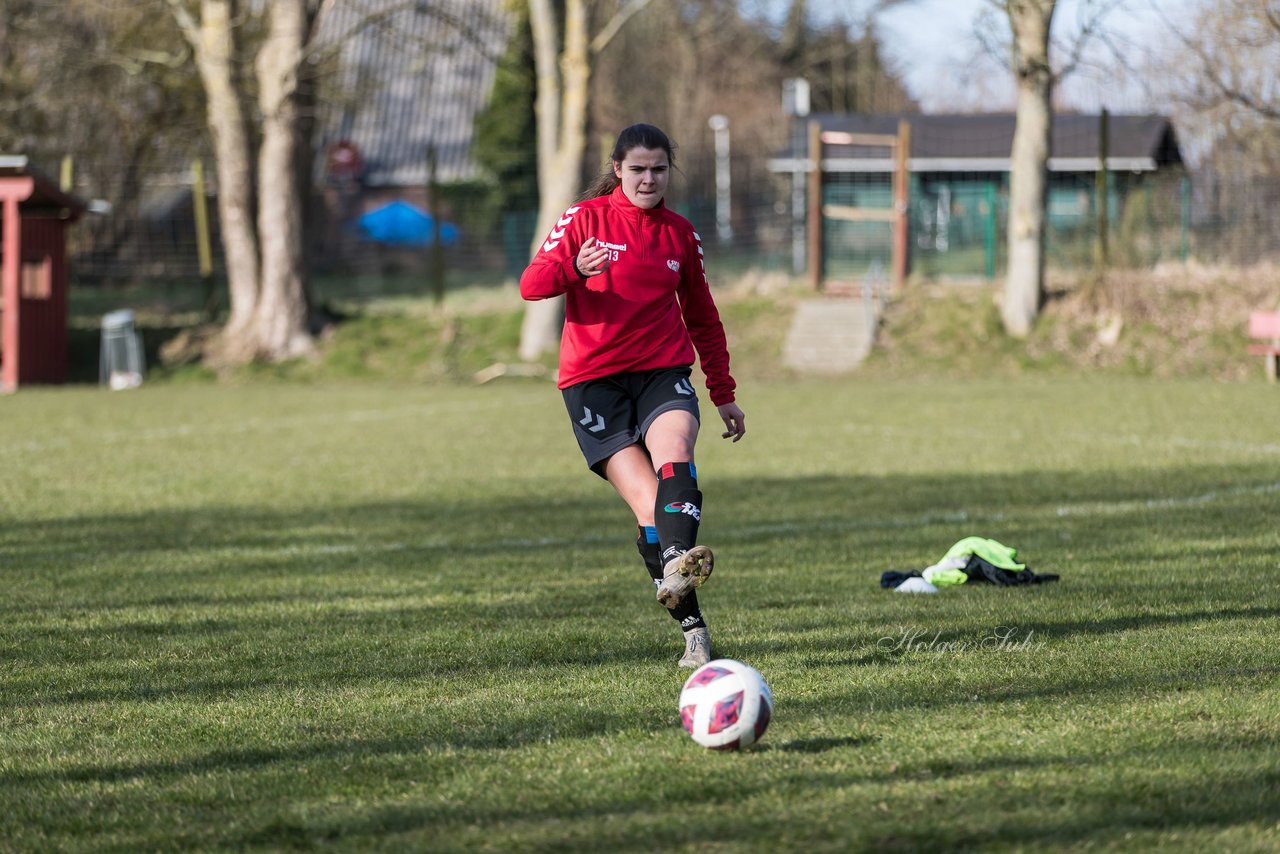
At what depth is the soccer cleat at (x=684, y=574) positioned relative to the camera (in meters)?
5.09

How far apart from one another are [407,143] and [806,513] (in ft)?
126

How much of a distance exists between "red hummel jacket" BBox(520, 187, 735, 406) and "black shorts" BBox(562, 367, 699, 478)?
47mm

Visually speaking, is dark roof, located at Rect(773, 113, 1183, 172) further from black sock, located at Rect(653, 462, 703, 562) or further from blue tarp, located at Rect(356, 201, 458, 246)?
black sock, located at Rect(653, 462, 703, 562)

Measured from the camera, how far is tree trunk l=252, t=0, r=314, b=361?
84.2 ft

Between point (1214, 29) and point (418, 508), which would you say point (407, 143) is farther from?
point (418, 508)

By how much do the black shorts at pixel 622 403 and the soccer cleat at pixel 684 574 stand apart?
74 cm

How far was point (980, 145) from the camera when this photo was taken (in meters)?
39.8

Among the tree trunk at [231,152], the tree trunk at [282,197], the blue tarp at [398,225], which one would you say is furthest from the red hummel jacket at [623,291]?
the blue tarp at [398,225]

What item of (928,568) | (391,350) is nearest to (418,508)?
(928,568)

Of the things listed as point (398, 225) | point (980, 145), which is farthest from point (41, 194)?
point (980, 145)

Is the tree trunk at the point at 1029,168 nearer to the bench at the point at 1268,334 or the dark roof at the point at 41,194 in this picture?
the bench at the point at 1268,334

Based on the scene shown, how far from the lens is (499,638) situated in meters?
6.39

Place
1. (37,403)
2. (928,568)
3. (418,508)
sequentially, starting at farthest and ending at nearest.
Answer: (37,403)
(418,508)
(928,568)

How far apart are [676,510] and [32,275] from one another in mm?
22706
